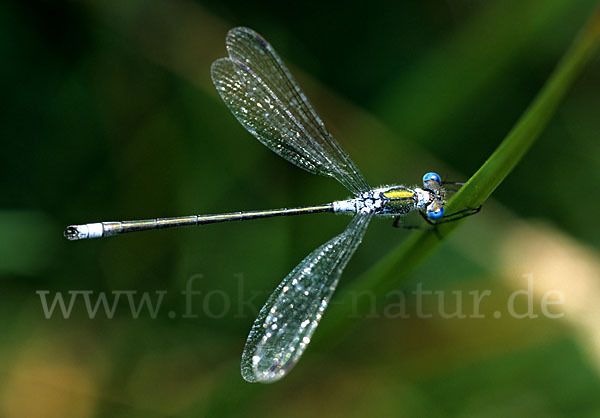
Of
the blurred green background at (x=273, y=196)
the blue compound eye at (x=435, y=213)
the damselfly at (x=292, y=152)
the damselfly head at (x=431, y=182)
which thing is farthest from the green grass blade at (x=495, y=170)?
the blurred green background at (x=273, y=196)

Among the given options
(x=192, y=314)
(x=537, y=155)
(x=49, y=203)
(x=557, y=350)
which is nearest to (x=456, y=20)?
(x=537, y=155)

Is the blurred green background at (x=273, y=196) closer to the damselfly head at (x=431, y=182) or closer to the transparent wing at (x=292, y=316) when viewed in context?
the damselfly head at (x=431, y=182)

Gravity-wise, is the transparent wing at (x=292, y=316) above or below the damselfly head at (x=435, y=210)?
below

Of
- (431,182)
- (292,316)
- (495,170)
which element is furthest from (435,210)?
(292,316)

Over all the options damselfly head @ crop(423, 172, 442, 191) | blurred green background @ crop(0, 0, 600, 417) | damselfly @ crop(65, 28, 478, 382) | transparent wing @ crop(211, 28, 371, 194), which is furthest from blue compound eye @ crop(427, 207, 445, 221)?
blurred green background @ crop(0, 0, 600, 417)

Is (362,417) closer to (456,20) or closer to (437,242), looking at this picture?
(437,242)
